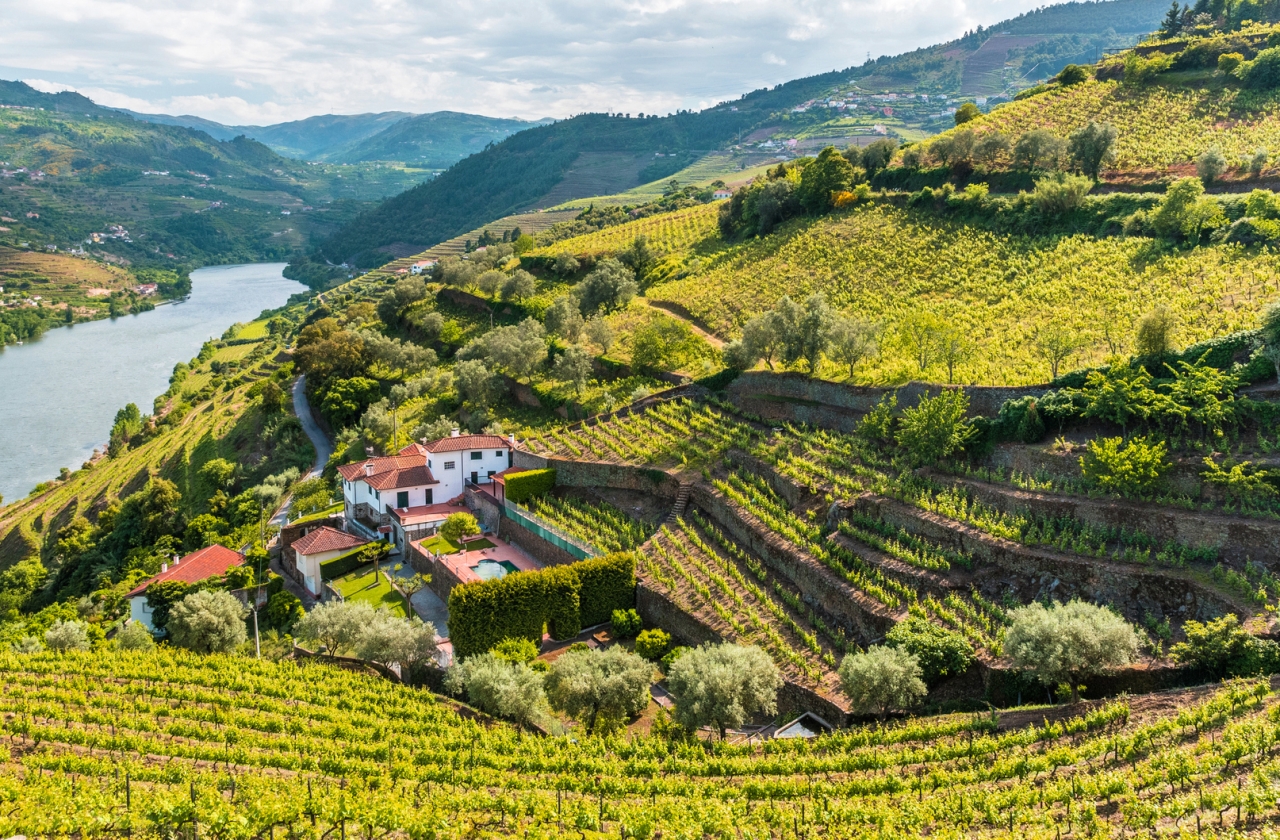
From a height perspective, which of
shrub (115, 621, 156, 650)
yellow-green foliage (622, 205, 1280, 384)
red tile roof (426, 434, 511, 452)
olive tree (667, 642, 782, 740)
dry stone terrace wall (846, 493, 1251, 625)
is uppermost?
yellow-green foliage (622, 205, 1280, 384)

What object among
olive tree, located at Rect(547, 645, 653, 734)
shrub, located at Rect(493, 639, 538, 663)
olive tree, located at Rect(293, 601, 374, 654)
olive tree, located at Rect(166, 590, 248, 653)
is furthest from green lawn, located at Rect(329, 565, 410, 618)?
olive tree, located at Rect(547, 645, 653, 734)

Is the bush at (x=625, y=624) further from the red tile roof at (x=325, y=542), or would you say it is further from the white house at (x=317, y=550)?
the red tile roof at (x=325, y=542)

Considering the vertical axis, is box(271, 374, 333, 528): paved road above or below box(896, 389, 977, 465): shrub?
below

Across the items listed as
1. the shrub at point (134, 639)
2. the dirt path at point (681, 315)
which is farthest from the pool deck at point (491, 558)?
the dirt path at point (681, 315)

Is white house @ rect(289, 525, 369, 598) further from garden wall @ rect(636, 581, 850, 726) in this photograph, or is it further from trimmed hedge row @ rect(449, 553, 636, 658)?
garden wall @ rect(636, 581, 850, 726)

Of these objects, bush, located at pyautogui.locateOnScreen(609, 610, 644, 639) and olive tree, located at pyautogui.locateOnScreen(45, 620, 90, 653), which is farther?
olive tree, located at pyautogui.locateOnScreen(45, 620, 90, 653)

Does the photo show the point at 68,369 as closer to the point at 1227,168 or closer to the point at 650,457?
the point at 650,457

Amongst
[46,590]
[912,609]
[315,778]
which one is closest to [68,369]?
[46,590]
